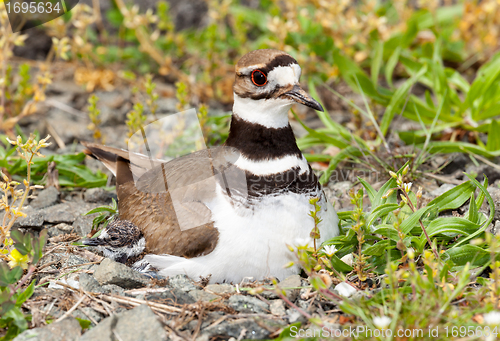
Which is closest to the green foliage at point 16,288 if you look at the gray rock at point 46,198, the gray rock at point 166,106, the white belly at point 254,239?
the white belly at point 254,239

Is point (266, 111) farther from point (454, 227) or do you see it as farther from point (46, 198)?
point (46, 198)

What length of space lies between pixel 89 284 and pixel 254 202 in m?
1.18

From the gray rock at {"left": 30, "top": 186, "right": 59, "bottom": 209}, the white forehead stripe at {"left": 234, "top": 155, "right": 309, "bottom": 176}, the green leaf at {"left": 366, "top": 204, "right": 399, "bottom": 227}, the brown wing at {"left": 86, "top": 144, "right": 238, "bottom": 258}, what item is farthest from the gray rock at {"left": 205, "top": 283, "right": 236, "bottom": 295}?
the gray rock at {"left": 30, "top": 186, "right": 59, "bottom": 209}

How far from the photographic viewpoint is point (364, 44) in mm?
6180

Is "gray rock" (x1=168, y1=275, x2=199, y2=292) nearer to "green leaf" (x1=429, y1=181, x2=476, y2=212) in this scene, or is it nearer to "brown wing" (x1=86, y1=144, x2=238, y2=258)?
"brown wing" (x1=86, y1=144, x2=238, y2=258)

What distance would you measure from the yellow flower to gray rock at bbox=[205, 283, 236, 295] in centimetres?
112

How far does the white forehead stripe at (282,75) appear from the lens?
320 centimetres

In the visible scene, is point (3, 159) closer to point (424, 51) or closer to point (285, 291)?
point (285, 291)

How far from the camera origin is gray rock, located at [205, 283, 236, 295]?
3.11 meters

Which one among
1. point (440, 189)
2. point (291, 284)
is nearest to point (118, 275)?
point (291, 284)

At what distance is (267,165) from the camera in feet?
10.8

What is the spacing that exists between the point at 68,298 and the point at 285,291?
131cm

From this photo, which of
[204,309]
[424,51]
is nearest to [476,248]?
[204,309]

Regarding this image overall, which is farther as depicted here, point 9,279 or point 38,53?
point 38,53
